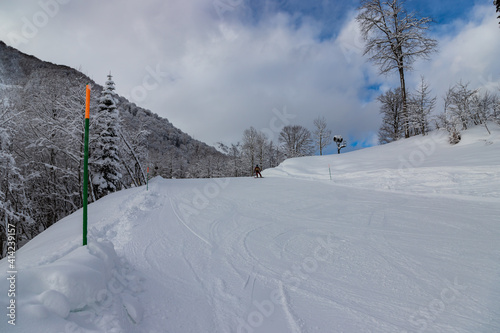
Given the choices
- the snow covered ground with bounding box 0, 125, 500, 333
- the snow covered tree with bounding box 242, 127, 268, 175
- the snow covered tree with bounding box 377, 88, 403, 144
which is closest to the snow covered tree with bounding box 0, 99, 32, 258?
the snow covered ground with bounding box 0, 125, 500, 333

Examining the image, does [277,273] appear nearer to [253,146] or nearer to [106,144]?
[106,144]

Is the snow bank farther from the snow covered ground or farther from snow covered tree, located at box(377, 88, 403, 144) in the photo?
snow covered tree, located at box(377, 88, 403, 144)

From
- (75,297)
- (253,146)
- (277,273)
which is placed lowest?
A: (277,273)

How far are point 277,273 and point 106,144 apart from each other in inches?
775

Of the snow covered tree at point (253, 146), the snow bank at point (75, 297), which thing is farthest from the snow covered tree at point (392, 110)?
the snow bank at point (75, 297)

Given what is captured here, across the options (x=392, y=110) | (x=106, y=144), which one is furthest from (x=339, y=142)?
(x=106, y=144)

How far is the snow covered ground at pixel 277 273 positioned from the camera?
2.31 m

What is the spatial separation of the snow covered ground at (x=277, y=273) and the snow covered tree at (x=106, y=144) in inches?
522

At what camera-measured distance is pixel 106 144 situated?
1847 cm

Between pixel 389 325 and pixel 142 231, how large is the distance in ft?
19.2

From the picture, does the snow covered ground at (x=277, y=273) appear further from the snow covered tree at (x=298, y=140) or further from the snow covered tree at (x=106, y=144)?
the snow covered tree at (x=298, y=140)

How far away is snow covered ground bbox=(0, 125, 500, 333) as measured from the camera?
231cm

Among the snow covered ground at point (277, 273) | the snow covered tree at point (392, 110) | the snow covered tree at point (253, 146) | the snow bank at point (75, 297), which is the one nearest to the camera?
the snow bank at point (75, 297)

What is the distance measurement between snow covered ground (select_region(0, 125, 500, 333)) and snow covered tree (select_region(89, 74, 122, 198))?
43.5 ft
